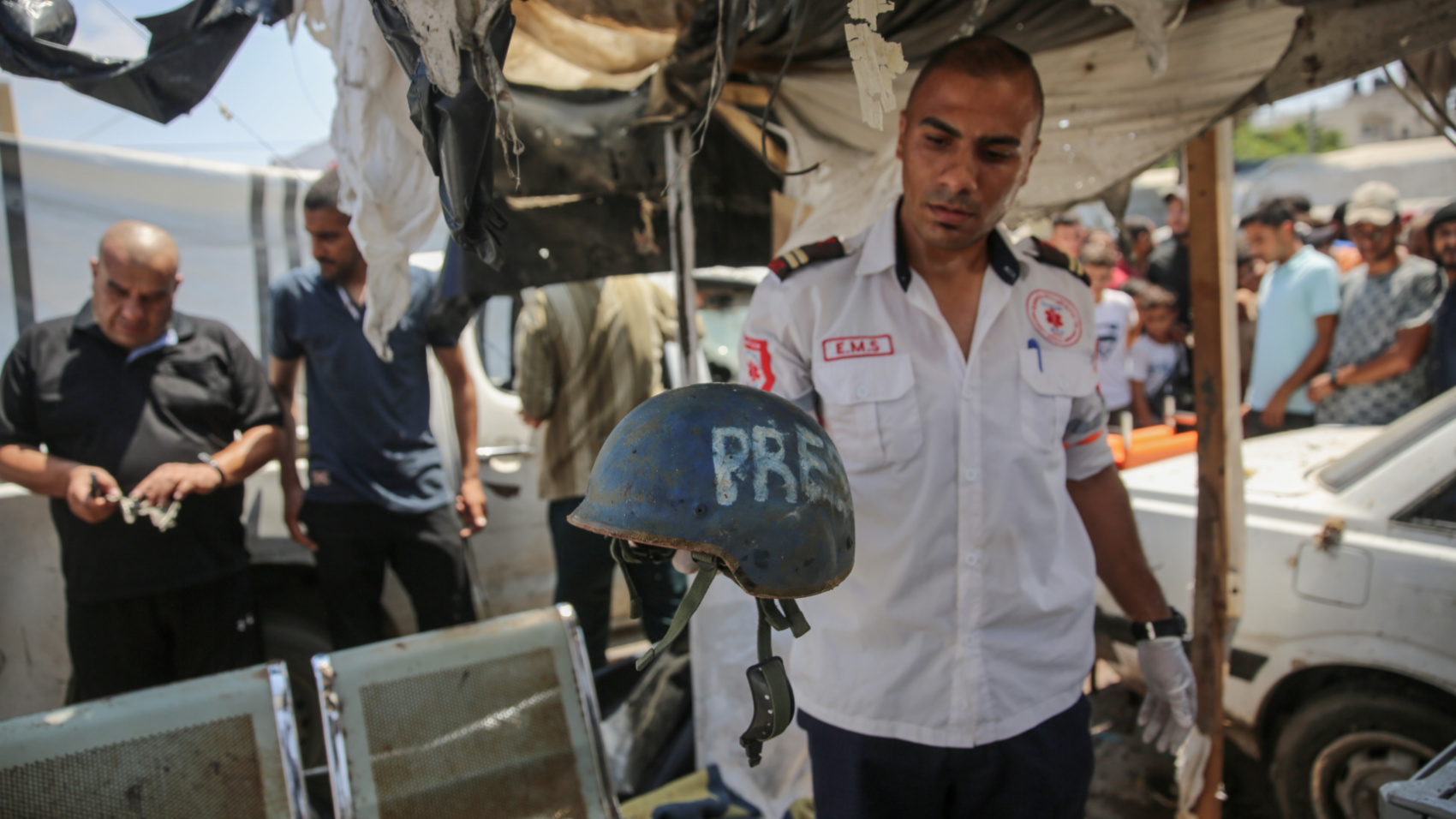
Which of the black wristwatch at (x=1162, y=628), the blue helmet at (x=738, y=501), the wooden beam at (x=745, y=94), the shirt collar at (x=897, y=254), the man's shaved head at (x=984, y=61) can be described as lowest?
the black wristwatch at (x=1162, y=628)

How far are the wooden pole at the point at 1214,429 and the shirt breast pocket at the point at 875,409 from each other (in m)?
1.42

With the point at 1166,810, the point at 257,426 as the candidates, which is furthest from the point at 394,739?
the point at 1166,810

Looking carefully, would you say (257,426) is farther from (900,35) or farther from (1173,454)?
(1173,454)

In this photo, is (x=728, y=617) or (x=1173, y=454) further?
(x=1173, y=454)

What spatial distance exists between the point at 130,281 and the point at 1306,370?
5.41 meters

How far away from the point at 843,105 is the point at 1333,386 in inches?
130

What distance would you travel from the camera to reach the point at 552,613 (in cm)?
258

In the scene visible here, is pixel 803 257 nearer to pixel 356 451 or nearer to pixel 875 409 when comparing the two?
pixel 875 409

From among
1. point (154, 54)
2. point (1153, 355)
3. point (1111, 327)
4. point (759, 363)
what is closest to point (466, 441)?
point (154, 54)

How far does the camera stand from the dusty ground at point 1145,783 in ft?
9.44

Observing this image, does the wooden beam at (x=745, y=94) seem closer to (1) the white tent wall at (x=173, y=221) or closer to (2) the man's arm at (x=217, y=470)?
(2) the man's arm at (x=217, y=470)

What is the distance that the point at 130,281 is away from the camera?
263cm

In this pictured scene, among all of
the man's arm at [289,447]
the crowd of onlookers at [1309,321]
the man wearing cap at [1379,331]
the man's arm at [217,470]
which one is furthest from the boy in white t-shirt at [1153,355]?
the man's arm at [217,470]

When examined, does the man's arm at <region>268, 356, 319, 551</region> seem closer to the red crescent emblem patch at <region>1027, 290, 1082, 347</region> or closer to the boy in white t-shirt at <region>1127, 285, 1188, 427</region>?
the red crescent emblem patch at <region>1027, 290, 1082, 347</region>
